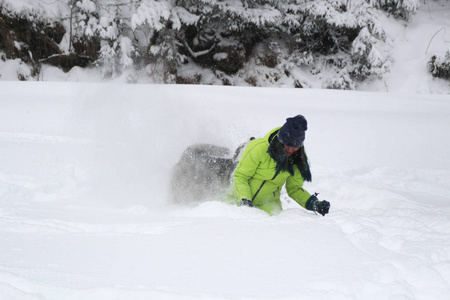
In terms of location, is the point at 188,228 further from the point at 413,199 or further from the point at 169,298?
the point at 413,199

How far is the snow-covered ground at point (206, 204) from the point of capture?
5.66ft

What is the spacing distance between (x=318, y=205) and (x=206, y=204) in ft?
3.37

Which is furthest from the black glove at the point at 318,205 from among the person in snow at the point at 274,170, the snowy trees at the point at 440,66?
the snowy trees at the point at 440,66

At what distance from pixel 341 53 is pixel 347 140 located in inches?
250

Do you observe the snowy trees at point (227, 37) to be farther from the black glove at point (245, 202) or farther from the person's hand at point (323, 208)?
the person's hand at point (323, 208)

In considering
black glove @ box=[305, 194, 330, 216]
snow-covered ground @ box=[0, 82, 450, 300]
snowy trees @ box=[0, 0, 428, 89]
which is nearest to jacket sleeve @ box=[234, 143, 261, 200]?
snow-covered ground @ box=[0, 82, 450, 300]

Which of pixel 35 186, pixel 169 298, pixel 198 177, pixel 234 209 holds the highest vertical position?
pixel 169 298

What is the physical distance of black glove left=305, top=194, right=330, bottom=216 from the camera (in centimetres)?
302

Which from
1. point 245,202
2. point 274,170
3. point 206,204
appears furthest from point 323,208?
point 206,204

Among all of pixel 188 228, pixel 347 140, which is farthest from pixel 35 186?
pixel 347 140

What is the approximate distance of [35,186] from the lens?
411 cm

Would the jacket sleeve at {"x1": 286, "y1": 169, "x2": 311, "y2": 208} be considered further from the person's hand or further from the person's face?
the person's face

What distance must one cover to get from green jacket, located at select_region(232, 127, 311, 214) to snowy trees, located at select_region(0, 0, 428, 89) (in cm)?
804

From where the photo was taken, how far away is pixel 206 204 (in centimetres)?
299
